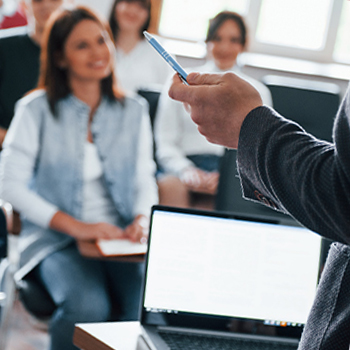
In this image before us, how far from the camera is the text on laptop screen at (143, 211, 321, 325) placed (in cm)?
105

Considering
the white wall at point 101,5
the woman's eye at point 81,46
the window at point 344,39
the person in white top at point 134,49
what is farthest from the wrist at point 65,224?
the window at point 344,39

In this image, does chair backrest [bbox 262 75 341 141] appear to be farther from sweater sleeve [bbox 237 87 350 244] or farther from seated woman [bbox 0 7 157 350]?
sweater sleeve [bbox 237 87 350 244]

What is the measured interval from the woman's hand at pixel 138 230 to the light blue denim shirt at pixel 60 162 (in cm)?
7

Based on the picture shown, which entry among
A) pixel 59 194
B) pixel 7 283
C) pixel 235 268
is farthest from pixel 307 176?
pixel 59 194

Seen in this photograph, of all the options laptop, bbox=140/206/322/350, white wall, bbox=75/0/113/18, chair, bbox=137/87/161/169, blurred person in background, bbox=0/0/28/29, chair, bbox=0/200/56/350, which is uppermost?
white wall, bbox=75/0/113/18

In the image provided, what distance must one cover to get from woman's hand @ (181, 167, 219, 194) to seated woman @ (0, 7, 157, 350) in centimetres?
45

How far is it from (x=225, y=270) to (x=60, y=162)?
101cm

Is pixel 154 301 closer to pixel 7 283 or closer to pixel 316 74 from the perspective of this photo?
pixel 7 283

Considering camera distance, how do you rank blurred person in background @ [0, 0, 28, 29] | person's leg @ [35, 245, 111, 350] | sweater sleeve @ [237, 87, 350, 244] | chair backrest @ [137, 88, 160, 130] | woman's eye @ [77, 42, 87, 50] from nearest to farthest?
sweater sleeve @ [237, 87, 350, 244], person's leg @ [35, 245, 111, 350], woman's eye @ [77, 42, 87, 50], chair backrest @ [137, 88, 160, 130], blurred person in background @ [0, 0, 28, 29]

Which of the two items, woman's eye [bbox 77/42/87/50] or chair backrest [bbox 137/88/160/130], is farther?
chair backrest [bbox 137/88/160/130]

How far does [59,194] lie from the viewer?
6.23ft

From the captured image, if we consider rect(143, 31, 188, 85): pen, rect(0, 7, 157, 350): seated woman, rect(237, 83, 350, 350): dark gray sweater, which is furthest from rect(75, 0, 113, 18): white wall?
rect(237, 83, 350, 350): dark gray sweater

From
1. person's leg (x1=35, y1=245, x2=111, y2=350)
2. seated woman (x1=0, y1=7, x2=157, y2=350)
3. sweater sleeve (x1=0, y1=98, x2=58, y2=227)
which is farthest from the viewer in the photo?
sweater sleeve (x1=0, y1=98, x2=58, y2=227)

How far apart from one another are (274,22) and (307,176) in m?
4.09
